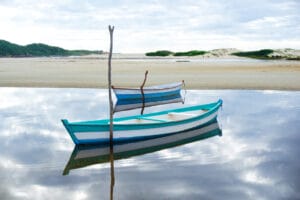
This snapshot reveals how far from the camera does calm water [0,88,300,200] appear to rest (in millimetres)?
7600

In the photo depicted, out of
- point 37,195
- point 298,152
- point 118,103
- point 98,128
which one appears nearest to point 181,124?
point 98,128

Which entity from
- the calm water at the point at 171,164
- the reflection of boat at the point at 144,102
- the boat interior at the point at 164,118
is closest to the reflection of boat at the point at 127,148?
the calm water at the point at 171,164

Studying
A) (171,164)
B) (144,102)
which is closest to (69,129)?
(171,164)

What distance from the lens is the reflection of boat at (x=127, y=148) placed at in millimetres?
10195

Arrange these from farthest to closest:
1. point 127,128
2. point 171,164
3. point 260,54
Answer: point 260,54
point 127,128
point 171,164

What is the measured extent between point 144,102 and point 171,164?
13374 mm

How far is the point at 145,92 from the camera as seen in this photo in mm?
23016

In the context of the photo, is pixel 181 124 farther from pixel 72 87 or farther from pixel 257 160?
pixel 72 87

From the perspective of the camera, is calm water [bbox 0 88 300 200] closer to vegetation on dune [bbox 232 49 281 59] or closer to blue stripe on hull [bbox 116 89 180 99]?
blue stripe on hull [bbox 116 89 180 99]

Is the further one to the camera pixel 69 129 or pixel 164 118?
pixel 164 118

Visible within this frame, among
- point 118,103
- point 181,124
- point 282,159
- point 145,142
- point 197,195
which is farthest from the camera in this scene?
point 118,103

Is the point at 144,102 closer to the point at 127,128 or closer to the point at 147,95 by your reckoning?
the point at 147,95

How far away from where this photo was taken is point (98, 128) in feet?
37.1

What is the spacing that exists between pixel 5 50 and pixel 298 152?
180m
